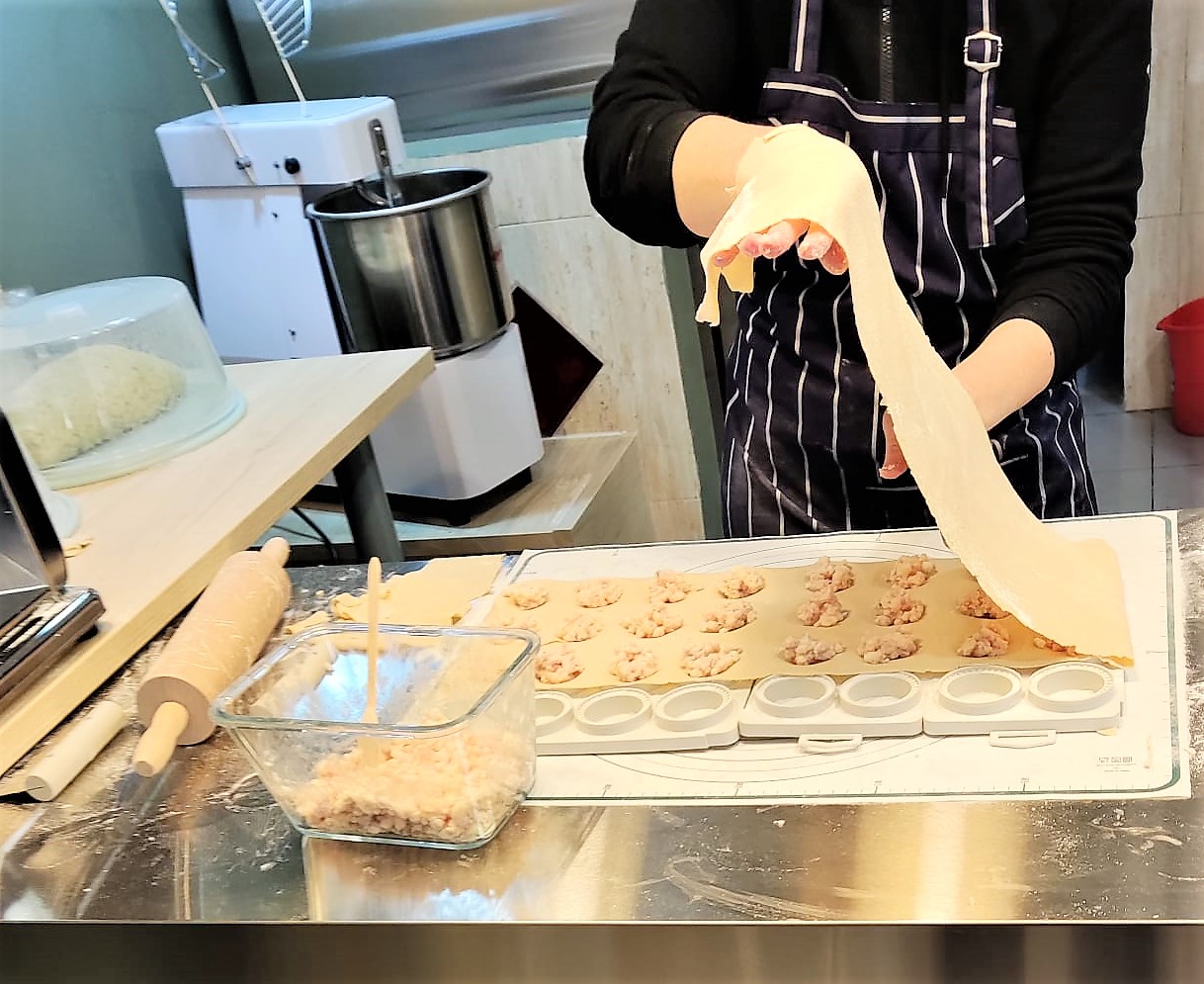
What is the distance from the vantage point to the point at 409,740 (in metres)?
0.74

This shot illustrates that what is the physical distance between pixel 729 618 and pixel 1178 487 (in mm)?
2023

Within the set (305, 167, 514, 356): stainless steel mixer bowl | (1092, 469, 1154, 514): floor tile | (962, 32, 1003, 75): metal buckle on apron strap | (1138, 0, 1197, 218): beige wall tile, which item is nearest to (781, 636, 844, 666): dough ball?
(962, 32, 1003, 75): metal buckle on apron strap

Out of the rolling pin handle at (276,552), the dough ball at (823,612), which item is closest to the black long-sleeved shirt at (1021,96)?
the dough ball at (823,612)

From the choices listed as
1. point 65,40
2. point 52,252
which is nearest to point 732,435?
point 52,252

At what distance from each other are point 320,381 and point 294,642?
879 millimetres

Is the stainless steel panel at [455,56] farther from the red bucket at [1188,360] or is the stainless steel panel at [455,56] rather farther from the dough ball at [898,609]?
the dough ball at [898,609]

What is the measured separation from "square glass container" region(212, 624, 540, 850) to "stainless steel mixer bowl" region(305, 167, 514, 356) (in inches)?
52.0

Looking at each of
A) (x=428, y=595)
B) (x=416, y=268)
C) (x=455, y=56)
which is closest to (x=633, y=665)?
(x=428, y=595)

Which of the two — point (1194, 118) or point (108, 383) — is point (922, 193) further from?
point (1194, 118)

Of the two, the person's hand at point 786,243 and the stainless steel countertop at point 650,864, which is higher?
the person's hand at point 786,243

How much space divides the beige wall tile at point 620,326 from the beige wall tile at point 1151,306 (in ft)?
3.56

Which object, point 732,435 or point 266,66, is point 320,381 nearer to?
point 732,435

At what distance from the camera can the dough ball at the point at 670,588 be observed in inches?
38.7

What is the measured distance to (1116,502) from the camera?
8.41ft
